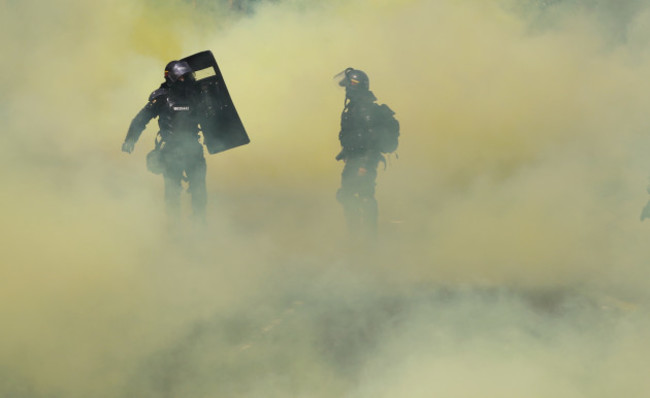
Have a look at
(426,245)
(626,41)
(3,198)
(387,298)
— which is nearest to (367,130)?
(426,245)

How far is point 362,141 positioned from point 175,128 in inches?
Result: 68.4

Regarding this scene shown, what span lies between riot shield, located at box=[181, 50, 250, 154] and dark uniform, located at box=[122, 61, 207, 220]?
136 mm

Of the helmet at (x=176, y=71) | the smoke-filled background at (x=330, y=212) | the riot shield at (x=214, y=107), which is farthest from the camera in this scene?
the riot shield at (x=214, y=107)

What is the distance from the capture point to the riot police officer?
855cm

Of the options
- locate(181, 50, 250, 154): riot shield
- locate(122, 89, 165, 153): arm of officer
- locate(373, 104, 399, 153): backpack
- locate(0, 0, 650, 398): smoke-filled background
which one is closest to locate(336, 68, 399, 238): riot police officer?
locate(373, 104, 399, 153): backpack

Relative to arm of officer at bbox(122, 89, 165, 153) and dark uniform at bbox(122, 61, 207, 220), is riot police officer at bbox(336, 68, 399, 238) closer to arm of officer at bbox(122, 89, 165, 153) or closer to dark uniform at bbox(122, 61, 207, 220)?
dark uniform at bbox(122, 61, 207, 220)

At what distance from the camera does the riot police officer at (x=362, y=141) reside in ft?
28.0

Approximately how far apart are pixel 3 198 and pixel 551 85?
8.99 meters

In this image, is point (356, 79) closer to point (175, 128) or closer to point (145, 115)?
point (175, 128)

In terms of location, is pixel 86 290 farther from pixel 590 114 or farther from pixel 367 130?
pixel 590 114

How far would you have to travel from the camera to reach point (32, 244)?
7.73 m

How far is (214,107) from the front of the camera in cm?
859

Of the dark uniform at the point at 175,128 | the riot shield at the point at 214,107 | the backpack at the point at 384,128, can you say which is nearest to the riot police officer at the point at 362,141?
the backpack at the point at 384,128

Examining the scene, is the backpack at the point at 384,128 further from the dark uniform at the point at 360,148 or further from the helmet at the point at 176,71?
the helmet at the point at 176,71
